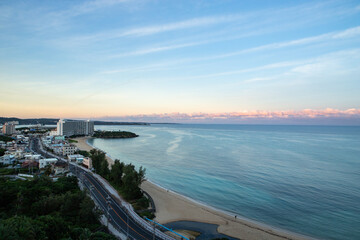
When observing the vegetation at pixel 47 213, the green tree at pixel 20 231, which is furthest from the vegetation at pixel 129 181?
the green tree at pixel 20 231

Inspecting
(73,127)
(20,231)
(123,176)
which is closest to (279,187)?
(123,176)

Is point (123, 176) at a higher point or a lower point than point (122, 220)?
higher

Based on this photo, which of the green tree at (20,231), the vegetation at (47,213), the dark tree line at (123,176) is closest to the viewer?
the green tree at (20,231)

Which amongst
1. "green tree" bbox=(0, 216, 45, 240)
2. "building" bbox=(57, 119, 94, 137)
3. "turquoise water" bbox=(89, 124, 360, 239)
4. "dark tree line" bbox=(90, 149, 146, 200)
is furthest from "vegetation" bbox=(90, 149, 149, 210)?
"building" bbox=(57, 119, 94, 137)

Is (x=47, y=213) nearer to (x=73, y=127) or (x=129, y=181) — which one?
(x=129, y=181)

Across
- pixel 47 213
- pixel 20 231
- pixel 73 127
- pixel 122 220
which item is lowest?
pixel 122 220

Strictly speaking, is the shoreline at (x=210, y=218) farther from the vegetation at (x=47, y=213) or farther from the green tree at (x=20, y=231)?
the green tree at (x=20, y=231)
